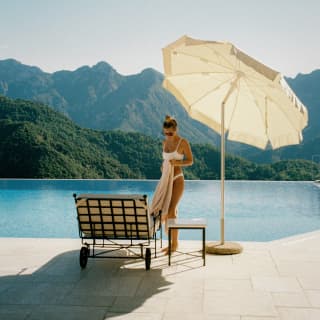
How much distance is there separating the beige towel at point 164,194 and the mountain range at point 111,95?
46.7 meters

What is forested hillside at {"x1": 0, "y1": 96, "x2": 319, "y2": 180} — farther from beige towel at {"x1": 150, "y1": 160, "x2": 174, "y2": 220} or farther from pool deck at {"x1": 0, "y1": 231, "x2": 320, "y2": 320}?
pool deck at {"x1": 0, "y1": 231, "x2": 320, "y2": 320}

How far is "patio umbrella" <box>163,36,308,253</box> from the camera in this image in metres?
4.67

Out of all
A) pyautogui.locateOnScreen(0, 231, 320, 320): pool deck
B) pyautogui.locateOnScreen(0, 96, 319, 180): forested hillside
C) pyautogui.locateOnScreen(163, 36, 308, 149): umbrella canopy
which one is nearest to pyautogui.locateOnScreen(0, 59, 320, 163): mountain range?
pyautogui.locateOnScreen(0, 96, 319, 180): forested hillside

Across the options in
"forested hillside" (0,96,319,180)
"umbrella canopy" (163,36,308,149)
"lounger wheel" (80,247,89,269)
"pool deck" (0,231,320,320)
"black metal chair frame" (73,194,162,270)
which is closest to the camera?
"pool deck" (0,231,320,320)

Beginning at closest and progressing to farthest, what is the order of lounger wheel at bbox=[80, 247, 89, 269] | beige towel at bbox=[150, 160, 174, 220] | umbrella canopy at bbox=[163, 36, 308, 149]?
lounger wheel at bbox=[80, 247, 89, 269]
umbrella canopy at bbox=[163, 36, 308, 149]
beige towel at bbox=[150, 160, 174, 220]

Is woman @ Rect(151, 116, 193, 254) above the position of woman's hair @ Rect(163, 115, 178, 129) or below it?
below

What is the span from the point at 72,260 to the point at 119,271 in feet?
2.07

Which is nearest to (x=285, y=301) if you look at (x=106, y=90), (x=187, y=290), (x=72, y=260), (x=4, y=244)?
(x=187, y=290)

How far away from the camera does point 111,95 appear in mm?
71188

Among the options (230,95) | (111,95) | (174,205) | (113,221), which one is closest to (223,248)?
(174,205)

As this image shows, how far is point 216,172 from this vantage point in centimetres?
2327

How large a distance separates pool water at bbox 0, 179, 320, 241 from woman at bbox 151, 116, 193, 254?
4004mm

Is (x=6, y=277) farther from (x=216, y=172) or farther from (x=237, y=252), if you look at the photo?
(x=216, y=172)

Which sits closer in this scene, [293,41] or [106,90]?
[293,41]
